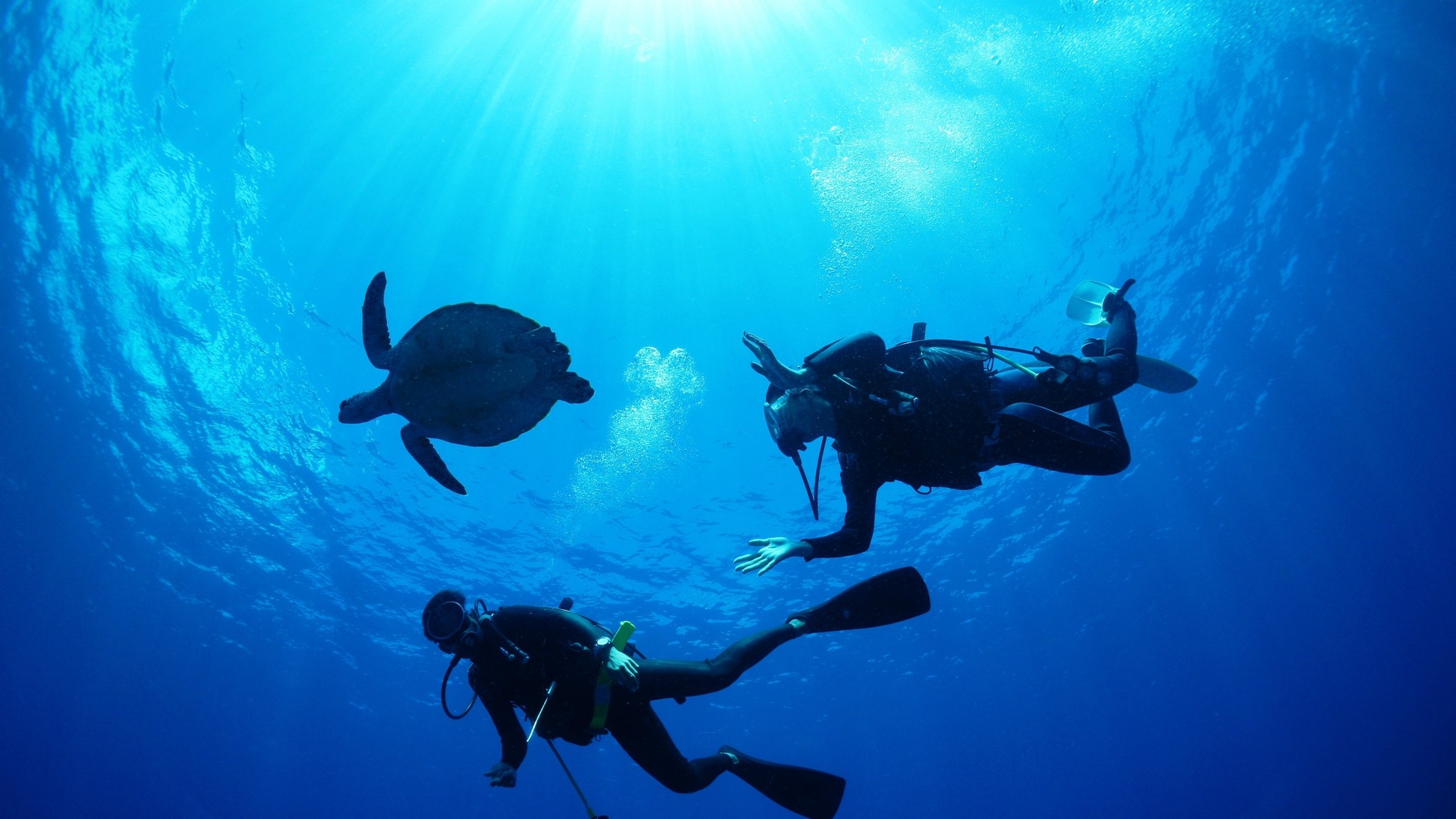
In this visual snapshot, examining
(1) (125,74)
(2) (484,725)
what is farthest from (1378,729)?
(1) (125,74)

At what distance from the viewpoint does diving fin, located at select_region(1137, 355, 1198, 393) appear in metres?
4.65

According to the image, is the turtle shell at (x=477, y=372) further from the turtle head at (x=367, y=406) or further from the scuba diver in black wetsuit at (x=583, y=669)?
the scuba diver in black wetsuit at (x=583, y=669)

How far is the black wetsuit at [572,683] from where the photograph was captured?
15.9ft

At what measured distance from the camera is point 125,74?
37.3 feet

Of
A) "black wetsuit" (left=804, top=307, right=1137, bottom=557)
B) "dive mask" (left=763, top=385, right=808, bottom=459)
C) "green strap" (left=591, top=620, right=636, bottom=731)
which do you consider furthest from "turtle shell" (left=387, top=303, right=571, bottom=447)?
"black wetsuit" (left=804, top=307, right=1137, bottom=557)

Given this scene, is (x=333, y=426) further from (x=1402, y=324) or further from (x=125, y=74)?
(x=1402, y=324)

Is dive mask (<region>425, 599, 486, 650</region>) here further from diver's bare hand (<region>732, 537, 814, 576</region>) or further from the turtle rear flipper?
diver's bare hand (<region>732, 537, 814, 576</region>)

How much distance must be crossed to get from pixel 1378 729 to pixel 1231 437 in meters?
43.7

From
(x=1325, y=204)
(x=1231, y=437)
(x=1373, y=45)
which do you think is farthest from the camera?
(x=1231, y=437)

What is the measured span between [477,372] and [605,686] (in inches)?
111

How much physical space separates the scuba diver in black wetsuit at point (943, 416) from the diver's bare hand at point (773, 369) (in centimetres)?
5

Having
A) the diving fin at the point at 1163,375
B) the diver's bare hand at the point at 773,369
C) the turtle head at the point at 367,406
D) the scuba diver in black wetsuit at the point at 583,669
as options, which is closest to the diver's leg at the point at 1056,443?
the diving fin at the point at 1163,375

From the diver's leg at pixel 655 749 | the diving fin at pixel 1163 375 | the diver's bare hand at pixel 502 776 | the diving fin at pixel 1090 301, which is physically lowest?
the diver's bare hand at pixel 502 776

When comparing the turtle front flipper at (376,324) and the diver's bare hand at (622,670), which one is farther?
the turtle front flipper at (376,324)
